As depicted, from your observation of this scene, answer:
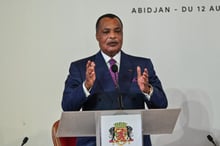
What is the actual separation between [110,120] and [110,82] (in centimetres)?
100

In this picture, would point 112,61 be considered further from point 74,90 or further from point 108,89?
point 74,90

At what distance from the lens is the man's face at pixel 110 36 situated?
3.06 metres

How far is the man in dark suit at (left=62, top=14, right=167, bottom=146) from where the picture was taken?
8.95 feet

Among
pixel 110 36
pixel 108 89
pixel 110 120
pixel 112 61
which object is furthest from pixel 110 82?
pixel 110 120

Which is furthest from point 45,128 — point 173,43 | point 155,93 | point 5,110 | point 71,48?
point 173,43

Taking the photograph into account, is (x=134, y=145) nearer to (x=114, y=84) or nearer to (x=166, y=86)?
(x=114, y=84)

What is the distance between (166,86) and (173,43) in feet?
1.31

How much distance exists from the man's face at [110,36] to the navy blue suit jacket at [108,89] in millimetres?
94

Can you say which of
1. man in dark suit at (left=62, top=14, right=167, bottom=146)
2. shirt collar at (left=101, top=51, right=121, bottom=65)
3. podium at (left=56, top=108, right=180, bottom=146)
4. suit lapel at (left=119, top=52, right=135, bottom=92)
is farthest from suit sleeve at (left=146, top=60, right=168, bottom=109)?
podium at (left=56, top=108, right=180, bottom=146)

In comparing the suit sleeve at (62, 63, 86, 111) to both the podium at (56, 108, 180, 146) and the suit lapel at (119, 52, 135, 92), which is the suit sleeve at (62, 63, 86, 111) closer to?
the suit lapel at (119, 52, 135, 92)

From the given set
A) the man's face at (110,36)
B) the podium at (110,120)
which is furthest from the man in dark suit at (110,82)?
the podium at (110,120)

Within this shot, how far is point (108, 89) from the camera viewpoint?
296 centimetres

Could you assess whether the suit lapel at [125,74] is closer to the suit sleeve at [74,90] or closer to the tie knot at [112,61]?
the tie knot at [112,61]

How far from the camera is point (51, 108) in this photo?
10.8 ft
